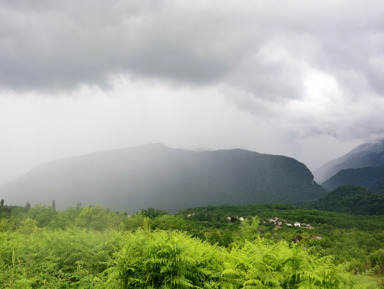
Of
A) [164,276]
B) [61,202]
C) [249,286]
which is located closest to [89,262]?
[164,276]

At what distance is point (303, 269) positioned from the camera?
4.87 meters

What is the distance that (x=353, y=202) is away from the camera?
13325 cm

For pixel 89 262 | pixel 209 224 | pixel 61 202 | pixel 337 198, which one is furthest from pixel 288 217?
pixel 61 202

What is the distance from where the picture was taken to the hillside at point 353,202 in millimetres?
117644

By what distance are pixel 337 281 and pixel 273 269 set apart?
1108 mm

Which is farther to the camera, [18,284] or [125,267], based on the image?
[18,284]

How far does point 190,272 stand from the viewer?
Result: 5.98 m

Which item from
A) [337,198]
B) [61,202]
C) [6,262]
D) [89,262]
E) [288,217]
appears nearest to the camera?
[89,262]

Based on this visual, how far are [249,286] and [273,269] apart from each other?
62cm

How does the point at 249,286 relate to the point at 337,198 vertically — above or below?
above

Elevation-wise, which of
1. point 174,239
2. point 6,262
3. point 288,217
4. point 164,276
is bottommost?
point 288,217

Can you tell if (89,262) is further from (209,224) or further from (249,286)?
(209,224)

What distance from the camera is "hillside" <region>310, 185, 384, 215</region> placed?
117644 millimetres

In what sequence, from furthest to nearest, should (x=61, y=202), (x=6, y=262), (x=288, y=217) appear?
(x=61, y=202), (x=288, y=217), (x=6, y=262)
